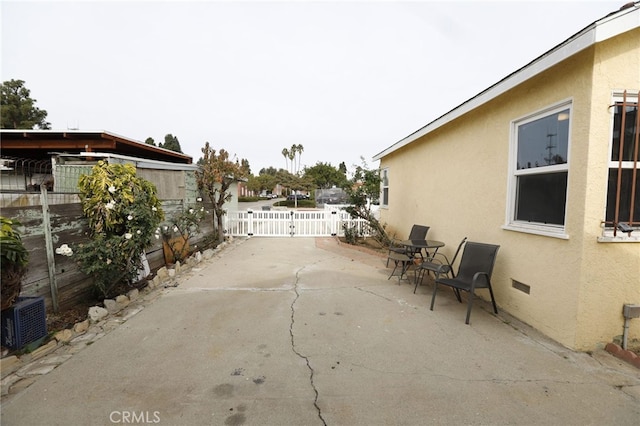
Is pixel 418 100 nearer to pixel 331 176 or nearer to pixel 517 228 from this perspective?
pixel 517 228

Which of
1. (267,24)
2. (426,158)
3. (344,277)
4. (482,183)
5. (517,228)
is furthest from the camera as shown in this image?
(267,24)

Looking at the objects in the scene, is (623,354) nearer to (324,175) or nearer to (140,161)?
(140,161)

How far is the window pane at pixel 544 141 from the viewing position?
3.15 m

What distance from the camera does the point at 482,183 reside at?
4465 millimetres

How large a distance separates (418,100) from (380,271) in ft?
27.7

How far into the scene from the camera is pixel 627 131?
9.29 ft

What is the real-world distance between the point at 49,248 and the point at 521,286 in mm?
6243

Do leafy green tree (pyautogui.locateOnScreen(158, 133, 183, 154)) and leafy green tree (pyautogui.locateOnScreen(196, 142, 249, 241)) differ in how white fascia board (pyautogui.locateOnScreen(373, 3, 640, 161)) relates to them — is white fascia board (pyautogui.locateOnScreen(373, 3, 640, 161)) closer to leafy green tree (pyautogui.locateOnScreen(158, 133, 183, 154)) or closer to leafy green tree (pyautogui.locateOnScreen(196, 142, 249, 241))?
leafy green tree (pyautogui.locateOnScreen(196, 142, 249, 241))

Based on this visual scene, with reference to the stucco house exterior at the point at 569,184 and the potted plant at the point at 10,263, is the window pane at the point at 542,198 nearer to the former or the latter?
the stucco house exterior at the point at 569,184

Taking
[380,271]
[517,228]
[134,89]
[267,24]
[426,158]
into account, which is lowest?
[380,271]

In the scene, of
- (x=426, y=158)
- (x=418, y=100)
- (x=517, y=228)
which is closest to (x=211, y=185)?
(x=426, y=158)

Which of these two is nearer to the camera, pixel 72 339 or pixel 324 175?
pixel 72 339

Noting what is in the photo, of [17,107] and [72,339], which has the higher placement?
[17,107]

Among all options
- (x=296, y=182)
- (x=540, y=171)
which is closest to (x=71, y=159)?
(x=540, y=171)
